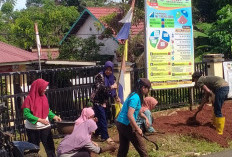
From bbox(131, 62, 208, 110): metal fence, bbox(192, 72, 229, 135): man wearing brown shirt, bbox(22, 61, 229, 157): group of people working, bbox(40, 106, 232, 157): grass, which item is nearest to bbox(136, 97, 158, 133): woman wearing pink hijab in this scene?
bbox(22, 61, 229, 157): group of people working

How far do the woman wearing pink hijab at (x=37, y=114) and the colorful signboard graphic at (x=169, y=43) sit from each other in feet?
15.4

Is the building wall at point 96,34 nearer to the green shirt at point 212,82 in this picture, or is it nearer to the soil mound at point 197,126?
the soil mound at point 197,126

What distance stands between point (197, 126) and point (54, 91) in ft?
11.3

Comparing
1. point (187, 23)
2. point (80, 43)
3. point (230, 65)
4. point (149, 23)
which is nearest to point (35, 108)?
point (149, 23)

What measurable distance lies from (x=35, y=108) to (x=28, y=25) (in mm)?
30087

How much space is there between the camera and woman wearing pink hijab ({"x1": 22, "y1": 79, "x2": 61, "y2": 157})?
7016 millimetres

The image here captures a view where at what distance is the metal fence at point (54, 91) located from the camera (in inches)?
356

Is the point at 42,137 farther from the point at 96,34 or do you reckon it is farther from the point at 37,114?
the point at 96,34

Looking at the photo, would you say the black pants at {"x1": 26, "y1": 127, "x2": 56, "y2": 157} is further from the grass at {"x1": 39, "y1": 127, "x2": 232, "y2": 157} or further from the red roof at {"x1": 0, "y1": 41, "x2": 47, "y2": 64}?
the red roof at {"x1": 0, "y1": 41, "x2": 47, "y2": 64}

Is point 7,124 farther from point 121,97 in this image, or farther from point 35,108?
point 121,97

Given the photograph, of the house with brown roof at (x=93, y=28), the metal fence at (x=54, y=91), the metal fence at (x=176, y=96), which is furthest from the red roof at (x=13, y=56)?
the metal fence at (x=54, y=91)

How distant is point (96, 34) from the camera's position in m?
27.3

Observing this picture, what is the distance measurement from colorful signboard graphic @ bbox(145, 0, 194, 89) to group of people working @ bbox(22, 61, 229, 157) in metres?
2.04

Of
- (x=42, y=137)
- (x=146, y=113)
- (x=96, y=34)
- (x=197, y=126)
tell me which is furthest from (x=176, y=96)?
(x=96, y=34)
